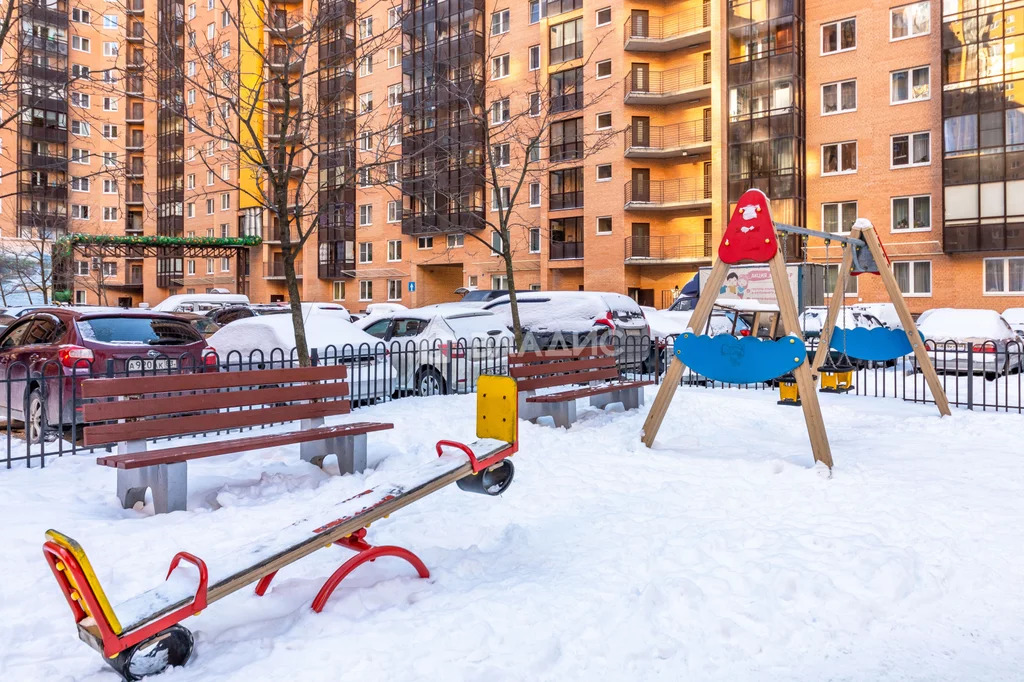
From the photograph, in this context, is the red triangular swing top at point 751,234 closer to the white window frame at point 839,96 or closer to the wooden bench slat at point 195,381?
the wooden bench slat at point 195,381

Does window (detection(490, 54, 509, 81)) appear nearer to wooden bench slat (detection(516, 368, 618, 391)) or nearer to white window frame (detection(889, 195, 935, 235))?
white window frame (detection(889, 195, 935, 235))

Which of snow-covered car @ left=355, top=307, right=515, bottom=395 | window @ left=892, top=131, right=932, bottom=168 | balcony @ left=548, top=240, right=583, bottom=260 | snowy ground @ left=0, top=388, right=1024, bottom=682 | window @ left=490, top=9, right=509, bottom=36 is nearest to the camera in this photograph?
snowy ground @ left=0, top=388, right=1024, bottom=682

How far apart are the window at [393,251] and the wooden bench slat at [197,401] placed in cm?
4468

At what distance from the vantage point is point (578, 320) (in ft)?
57.6

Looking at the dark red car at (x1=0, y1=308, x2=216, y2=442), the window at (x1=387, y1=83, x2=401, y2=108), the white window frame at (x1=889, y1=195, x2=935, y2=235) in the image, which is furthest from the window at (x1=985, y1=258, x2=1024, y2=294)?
the window at (x1=387, y1=83, x2=401, y2=108)

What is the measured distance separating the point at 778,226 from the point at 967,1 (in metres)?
30.6

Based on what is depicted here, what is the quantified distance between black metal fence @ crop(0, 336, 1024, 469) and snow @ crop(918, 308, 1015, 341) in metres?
0.70

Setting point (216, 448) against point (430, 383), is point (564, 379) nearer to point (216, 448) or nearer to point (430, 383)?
point (430, 383)

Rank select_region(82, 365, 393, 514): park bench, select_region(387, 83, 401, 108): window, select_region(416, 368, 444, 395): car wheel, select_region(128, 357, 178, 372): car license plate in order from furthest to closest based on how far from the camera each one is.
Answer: select_region(387, 83, 401, 108): window, select_region(416, 368, 444, 395): car wheel, select_region(128, 357, 178, 372): car license plate, select_region(82, 365, 393, 514): park bench

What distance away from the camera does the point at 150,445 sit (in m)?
8.24

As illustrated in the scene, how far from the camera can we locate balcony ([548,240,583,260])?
139 feet

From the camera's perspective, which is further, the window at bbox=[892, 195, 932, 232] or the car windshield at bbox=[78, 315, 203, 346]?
the window at bbox=[892, 195, 932, 232]

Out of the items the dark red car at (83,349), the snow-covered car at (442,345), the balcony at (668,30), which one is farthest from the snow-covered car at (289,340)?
the balcony at (668,30)

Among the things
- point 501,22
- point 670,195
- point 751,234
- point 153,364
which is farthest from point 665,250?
point 153,364
